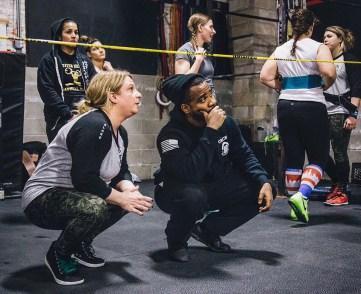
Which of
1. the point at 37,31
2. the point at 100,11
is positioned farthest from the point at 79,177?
the point at 100,11

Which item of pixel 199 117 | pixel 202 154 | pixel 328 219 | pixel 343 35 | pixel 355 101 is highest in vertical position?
pixel 343 35

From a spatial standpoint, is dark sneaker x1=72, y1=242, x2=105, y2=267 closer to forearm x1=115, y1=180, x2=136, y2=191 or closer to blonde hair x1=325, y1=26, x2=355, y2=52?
forearm x1=115, y1=180, x2=136, y2=191

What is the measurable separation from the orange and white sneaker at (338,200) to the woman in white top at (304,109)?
2.98ft

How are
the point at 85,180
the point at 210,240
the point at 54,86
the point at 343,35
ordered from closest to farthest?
the point at 85,180 < the point at 210,240 < the point at 54,86 < the point at 343,35

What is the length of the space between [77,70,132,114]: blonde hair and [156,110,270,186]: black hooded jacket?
0.32 meters

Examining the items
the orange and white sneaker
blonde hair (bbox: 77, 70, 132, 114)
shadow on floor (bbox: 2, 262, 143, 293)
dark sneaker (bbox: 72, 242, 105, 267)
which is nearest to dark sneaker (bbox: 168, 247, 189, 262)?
shadow on floor (bbox: 2, 262, 143, 293)

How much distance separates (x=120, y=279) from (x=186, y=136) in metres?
0.68

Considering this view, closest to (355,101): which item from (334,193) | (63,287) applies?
(334,193)

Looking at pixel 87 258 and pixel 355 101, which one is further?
pixel 355 101

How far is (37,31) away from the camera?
5.08 meters

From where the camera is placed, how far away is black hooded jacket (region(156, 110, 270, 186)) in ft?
7.07

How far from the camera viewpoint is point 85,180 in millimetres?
1889

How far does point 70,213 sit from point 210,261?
0.74 meters

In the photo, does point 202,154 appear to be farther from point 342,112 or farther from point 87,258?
point 342,112
